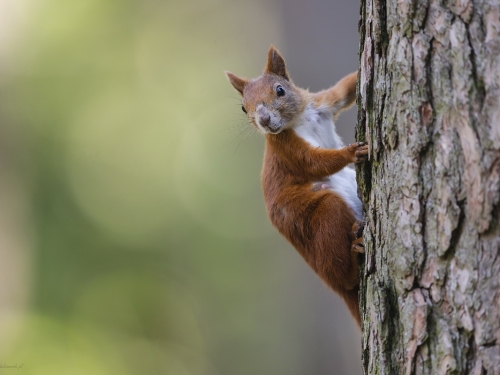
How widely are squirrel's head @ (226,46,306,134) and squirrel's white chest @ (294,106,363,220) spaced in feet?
0.21

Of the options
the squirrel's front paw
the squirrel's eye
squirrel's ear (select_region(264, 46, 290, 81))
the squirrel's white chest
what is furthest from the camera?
squirrel's ear (select_region(264, 46, 290, 81))

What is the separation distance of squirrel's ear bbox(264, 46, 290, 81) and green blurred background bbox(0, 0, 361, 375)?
13.3ft

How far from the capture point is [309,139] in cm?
292

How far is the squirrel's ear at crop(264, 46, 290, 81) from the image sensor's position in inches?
125

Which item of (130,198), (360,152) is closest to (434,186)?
(360,152)

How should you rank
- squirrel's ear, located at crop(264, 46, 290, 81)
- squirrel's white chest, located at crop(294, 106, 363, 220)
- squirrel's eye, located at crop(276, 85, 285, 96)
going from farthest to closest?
squirrel's ear, located at crop(264, 46, 290, 81) → squirrel's eye, located at crop(276, 85, 285, 96) → squirrel's white chest, located at crop(294, 106, 363, 220)

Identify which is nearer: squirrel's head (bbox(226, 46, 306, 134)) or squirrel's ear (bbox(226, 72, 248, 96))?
squirrel's head (bbox(226, 46, 306, 134))

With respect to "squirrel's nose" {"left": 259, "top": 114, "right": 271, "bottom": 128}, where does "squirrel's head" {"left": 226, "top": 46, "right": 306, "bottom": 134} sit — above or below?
above

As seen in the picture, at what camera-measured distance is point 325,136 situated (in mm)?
3045

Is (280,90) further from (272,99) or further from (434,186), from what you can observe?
(434,186)

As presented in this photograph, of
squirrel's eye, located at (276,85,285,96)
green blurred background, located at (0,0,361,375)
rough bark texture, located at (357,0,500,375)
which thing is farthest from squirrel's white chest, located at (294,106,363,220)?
green blurred background, located at (0,0,361,375)

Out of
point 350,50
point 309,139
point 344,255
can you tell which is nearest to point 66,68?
point 350,50

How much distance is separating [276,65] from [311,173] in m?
0.88

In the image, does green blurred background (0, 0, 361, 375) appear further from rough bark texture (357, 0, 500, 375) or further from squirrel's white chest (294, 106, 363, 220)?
rough bark texture (357, 0, 500, 375)
